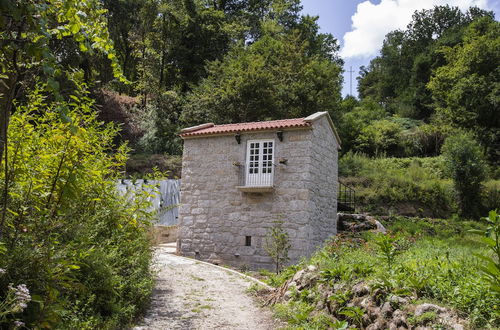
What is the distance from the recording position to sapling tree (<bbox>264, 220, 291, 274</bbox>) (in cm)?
967

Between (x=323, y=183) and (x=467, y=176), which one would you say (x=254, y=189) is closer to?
(x=323, y=183)

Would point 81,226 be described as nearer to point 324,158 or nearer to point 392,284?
point 392,284

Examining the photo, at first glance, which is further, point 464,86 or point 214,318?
point 464,86

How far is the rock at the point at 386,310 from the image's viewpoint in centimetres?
427

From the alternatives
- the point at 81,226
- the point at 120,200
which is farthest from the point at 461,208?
the point at 81,226

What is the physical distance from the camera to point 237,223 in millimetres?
11781

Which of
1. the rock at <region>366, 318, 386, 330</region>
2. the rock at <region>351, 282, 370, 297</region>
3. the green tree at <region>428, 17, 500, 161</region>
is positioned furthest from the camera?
the green tree at <region>428, 17, 500, 161</region>

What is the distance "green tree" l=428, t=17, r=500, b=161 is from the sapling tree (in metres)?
20.5

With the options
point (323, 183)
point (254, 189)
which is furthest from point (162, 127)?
point (323, 183)

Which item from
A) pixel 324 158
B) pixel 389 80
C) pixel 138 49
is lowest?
pixel 324 158

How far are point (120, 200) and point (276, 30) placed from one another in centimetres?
2490

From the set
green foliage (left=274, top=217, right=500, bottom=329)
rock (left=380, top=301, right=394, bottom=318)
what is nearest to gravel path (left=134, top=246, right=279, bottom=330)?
green foliage (left=274, top=217, right=500, bottom=329)

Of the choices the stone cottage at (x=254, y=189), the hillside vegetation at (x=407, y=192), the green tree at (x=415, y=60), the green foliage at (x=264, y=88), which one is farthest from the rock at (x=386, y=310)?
the green tree at (x=415, y=60)

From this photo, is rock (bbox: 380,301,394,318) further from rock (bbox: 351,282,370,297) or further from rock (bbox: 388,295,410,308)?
rock (bbox: 351,282,370,297)
